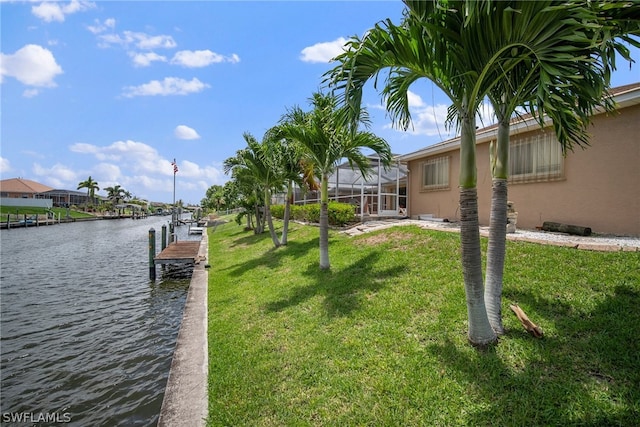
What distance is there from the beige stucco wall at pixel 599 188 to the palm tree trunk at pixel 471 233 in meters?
5.15

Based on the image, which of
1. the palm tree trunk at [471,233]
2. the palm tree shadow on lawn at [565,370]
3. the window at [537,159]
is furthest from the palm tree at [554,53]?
the window at [537,159]

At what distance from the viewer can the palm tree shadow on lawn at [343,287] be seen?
6332 millimetres

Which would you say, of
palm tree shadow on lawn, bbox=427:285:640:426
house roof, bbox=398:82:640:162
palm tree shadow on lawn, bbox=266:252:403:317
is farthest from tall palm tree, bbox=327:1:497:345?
palm tree shadow on lawn, bbox=266:252:403:317

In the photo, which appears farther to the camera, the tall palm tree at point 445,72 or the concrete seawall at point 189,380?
the concrete seawall at point 189,380

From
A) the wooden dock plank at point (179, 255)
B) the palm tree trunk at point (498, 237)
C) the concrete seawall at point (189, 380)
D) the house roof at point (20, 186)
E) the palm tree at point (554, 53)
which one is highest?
the house roof at point (20, 186)

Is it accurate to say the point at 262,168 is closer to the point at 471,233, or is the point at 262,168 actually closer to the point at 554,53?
the point at 471,233

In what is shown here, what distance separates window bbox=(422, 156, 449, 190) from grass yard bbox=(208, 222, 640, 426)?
750 centimetres

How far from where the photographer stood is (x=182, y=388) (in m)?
4.61

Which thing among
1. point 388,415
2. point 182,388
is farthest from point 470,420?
point 182,388

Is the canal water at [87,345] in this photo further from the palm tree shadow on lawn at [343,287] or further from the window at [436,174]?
the window at [436,174]

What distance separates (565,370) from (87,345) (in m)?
9.36

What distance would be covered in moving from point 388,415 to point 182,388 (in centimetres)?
295

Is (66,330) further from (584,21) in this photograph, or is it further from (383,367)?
(584,21)

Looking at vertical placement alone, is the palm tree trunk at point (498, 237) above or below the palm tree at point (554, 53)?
below
